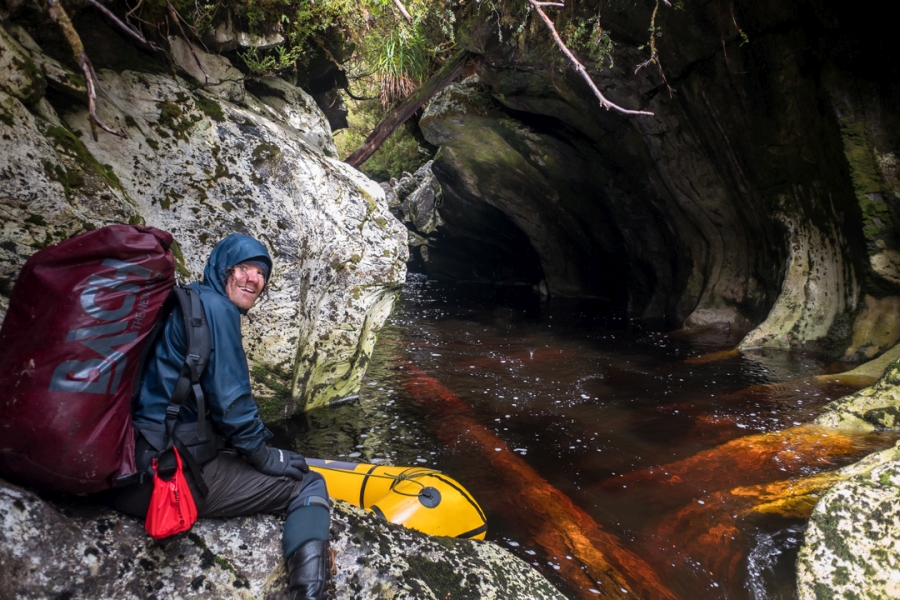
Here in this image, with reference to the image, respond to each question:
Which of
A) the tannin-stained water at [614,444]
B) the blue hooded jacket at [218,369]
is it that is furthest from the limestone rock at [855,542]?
the blue hooded jacket at [218,369]

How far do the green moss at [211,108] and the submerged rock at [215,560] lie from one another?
13.4 feet

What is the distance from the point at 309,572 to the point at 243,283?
1.20 metres

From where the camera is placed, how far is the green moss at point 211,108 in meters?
5.07

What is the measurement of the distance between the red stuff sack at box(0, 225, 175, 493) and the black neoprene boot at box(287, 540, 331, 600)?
0.78 meters

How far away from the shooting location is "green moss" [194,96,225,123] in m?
5.07

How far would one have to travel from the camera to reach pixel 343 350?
604 centimetres

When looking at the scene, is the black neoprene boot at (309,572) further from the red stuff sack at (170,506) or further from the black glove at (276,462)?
the red stuff sack at (170,506)

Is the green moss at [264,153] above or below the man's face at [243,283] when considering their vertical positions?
above

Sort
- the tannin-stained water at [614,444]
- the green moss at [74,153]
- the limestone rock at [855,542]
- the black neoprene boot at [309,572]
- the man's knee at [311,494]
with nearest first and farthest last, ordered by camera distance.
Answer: the black neoprene boot at [309,572] < the man's knee at [311,494] < the limestone rock at [855,542] < the tannin-stained water at [614,444] < the green moss at [74,153]

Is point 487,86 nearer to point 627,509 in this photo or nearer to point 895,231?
point 895,231

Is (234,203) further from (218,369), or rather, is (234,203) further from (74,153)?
(218,369)

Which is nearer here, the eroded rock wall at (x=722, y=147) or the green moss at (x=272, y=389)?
the green moss at (x=272, y=389)

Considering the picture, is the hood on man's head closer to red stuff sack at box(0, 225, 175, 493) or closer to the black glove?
red stuff sack at box(0, 225, 175, 493)

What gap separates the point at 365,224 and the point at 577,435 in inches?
126
